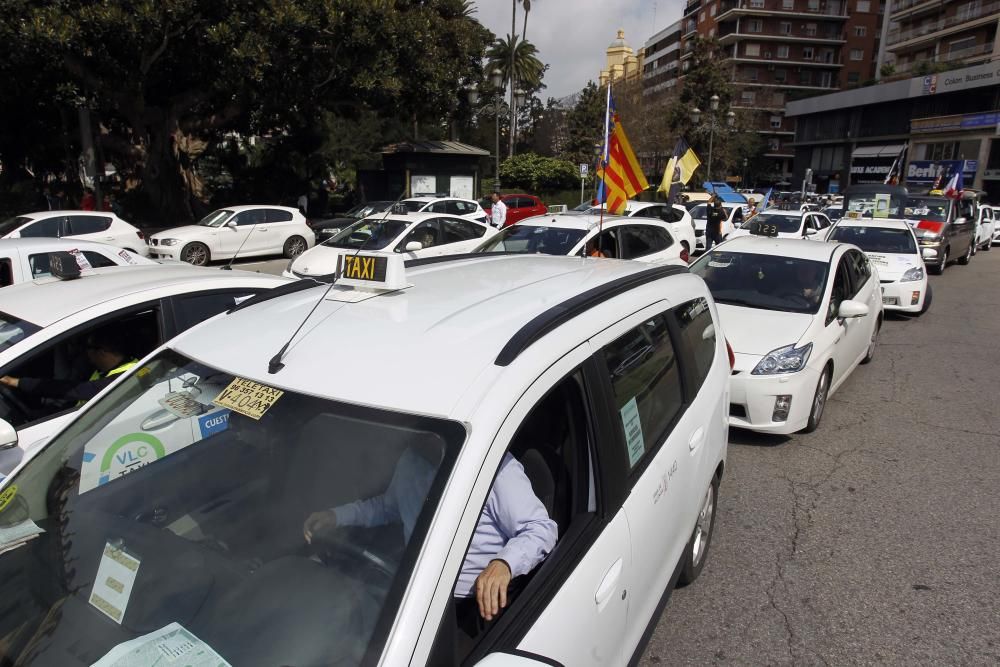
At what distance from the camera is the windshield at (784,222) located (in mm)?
16484

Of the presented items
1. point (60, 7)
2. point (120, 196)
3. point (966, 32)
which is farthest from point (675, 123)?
point (60, 7)

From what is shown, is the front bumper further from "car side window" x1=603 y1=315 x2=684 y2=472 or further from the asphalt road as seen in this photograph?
"car side window" x1=603 y1=315 x2=684 y2=472

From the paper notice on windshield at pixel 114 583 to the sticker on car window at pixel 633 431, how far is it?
5.09 feet

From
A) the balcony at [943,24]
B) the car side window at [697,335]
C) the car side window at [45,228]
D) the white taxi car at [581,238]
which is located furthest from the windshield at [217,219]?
the balcony at [943,24]

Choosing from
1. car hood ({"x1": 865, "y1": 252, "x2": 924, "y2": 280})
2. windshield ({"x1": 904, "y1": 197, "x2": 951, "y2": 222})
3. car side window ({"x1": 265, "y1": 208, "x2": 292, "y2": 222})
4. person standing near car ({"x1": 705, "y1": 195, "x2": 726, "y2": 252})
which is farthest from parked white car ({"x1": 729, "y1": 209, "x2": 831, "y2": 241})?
car side window ({"x1": 265, "y1": 208, "x2": 292, "y2": 222})

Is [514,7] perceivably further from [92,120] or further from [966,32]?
[92,120]

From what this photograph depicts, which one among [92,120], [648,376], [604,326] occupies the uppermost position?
[92,120]

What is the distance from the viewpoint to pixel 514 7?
54.1 metres

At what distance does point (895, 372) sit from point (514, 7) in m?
53.5

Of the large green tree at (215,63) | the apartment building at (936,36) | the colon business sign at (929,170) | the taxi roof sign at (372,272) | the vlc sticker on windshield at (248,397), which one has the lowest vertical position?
the vlc sticker on windshield at (248,397)

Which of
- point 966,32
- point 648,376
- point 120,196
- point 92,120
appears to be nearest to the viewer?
point 648,376

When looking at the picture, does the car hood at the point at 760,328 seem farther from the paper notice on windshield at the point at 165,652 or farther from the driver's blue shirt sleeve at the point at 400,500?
the paper notice on windshield at the point at 165,652

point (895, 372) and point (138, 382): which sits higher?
point (138, 382)

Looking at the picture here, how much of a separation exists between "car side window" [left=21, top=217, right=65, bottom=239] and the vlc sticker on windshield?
1288 centimetres
